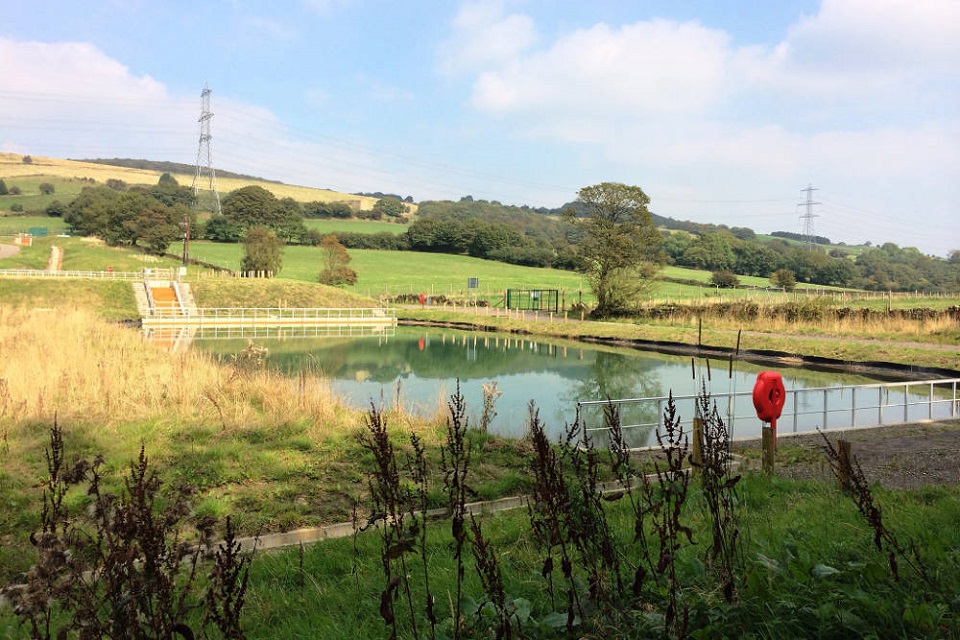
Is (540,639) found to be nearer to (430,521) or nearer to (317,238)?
(430,521)

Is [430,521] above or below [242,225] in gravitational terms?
below

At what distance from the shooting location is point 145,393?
10469mm

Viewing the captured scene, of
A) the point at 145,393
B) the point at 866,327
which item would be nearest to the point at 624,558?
the point at 145,393

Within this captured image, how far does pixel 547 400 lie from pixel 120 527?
14.4 metres

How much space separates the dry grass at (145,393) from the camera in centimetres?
937

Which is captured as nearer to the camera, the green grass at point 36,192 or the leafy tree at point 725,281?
the leafy tree at point 725,281

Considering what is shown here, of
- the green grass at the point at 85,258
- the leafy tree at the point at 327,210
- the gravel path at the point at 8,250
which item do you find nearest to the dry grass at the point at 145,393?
the green grass at the point at 85,258

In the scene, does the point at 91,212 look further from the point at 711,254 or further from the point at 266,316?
the point at 711,254

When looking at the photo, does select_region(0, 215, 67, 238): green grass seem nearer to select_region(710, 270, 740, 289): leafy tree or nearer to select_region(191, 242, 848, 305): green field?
select_region(191, 242, 848, 305): green field

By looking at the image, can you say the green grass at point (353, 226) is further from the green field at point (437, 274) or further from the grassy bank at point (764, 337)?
the grassy bank at point (764, 337)

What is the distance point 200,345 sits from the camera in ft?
88.4

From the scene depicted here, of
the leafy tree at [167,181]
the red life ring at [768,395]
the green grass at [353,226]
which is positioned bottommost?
the red life ring at [768,395]

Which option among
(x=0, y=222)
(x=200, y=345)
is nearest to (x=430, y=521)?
(x=200, y=345)

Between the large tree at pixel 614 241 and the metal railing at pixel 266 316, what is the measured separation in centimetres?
1300
